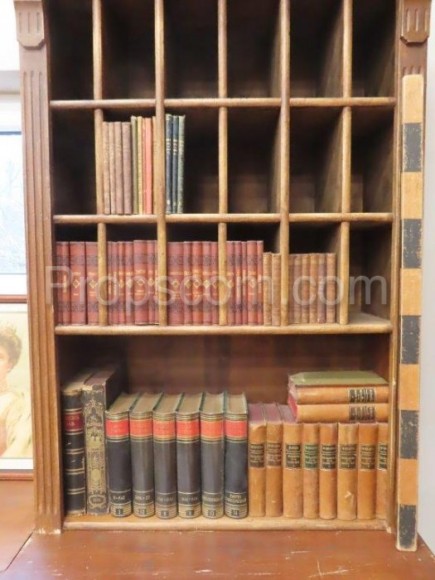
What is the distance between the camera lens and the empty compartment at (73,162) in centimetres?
109

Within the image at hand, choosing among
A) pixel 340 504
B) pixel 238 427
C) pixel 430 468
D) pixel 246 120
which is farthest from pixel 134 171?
pixel 430 468

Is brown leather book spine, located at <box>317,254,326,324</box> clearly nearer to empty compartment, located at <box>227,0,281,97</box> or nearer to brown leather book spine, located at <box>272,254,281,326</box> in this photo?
brown leather book spine, located at <box>272,254,281,326</box>

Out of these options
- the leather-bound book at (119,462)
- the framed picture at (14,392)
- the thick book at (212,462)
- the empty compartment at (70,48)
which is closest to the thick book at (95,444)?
the leather-bound book at (119,462)

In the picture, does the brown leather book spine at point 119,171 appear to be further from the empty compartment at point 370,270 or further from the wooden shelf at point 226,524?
the wooden shelf at point 226,524

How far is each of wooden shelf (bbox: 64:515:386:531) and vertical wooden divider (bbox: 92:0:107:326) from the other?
0.55 m

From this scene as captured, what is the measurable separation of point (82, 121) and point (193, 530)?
1161mm

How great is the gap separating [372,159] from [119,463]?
115cm

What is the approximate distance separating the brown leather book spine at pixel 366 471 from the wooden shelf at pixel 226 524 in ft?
0.11

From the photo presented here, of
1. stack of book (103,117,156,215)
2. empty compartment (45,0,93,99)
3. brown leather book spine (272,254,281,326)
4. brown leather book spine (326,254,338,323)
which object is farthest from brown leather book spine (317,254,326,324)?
empty compartment (45,0,93,99)

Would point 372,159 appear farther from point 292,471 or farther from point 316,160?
point 292,471

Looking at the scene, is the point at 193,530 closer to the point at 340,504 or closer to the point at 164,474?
the point at 164,474

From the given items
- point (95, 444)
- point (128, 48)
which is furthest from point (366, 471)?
point (128, 48)

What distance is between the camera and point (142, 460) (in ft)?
3.67

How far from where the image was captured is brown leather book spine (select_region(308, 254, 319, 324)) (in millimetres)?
1073
